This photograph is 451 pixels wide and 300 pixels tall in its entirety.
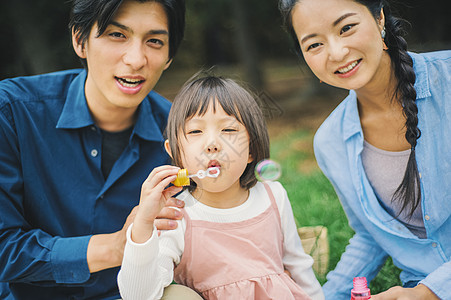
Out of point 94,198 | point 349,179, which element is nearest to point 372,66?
point 349,179

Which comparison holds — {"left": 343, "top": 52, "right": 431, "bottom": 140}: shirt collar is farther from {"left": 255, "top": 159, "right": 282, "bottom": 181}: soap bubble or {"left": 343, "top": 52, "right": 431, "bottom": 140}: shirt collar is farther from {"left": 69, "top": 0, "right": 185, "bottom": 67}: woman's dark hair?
{"left": 69, "top": 0, "right": 185, "bottom": 67}: woman's dark hair

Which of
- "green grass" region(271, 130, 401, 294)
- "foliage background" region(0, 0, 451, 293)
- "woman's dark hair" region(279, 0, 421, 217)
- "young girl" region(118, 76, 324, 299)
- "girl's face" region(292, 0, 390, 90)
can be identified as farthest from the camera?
"foliage background" region(0, 0, 451, 293)

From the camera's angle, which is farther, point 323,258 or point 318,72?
point 323,258

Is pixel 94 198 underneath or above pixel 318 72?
underneath

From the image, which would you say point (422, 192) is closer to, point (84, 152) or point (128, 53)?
point (128, 53)

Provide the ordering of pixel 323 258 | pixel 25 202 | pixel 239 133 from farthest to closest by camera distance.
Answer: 1. pixel 323 258
2. pixel 25 202
3. pixel 239 133

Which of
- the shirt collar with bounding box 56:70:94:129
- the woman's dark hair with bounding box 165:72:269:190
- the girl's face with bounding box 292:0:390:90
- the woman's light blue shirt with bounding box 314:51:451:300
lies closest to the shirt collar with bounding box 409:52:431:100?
the woman's light blue shirt with bounding box 314:51:451:300

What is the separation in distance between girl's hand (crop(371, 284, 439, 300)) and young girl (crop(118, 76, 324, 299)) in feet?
0.75

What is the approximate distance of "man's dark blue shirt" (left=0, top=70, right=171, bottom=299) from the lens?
1.64m

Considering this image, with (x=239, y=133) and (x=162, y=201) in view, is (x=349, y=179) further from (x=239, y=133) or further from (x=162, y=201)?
(x=162, y=201)

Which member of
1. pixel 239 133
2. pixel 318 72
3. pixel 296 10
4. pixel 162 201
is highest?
pixel 296 10

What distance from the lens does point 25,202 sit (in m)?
1.79

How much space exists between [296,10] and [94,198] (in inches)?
42.0

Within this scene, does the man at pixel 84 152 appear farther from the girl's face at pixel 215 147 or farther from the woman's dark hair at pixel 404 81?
the woman's dark hair at pixel 404 81
